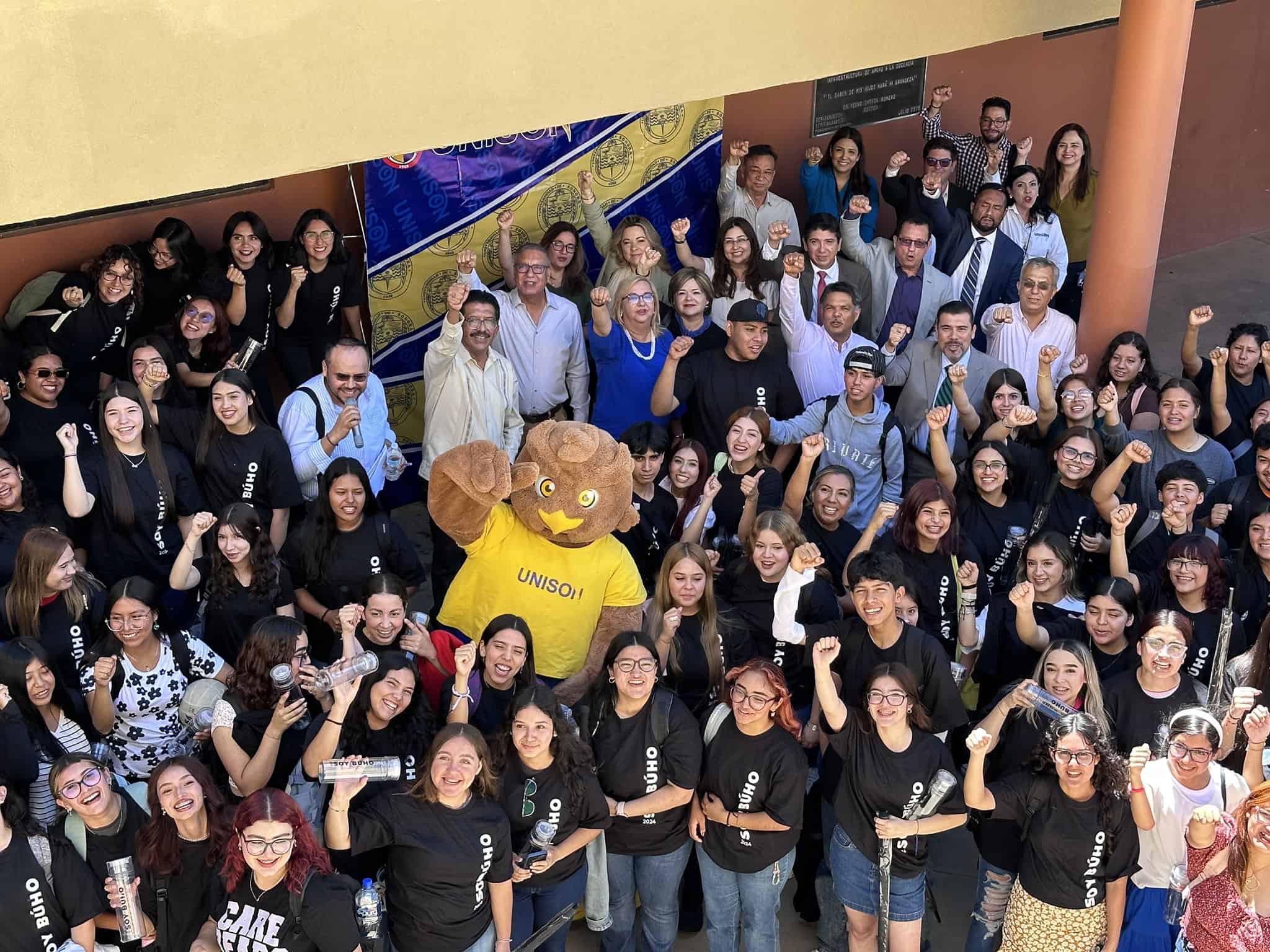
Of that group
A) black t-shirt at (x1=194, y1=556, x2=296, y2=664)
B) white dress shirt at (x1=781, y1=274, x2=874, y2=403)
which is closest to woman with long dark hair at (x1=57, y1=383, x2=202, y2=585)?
black t-shirt at (x1=194, y1=556, x2=296, y2=664)

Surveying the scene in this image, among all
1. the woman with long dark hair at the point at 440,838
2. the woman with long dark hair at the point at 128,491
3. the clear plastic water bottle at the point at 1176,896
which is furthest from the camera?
the woman with long dark hair at the point at 128,491

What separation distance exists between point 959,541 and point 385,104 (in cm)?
295

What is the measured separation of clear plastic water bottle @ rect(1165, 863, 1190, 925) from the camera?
5176 millimetres

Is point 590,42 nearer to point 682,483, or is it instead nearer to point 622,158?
point 682,483

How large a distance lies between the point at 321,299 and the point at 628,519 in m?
2.47

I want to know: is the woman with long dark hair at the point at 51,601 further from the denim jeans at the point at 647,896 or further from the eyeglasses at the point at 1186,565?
the eyeglasses at the point at 1186,565

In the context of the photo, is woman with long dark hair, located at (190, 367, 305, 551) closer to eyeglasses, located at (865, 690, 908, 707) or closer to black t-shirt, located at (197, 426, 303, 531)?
black t-shirt, located at (197, 426, 303, 531)

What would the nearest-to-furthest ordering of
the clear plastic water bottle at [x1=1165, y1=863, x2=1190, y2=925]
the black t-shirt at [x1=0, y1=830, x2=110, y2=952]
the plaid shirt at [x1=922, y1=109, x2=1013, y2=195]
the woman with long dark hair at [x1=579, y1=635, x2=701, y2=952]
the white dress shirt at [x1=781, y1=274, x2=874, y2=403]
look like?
1. the black t-shirt at [x1=0, y1=830, x2=110, y2=952]
2. the clear plastic water bottle at [x1=1165, y1=863, x2=1190, y2=925]
3. the woman with long dark hair at [x1=579, y1=635, x2=701, y2=952]
4. the white dress shirt at [x1=781, y1=274, x2=874, y2=403]
5. the plaid shirt at [x1=922, y1=109, x2=1013, y2=195]

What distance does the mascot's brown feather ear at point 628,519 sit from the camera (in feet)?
19.9

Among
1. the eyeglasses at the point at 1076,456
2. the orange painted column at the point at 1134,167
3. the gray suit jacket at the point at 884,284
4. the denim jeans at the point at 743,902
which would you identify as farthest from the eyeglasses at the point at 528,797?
the orange painted column at the point at 1134,167

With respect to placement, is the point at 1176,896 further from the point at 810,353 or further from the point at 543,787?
the point at 810,353

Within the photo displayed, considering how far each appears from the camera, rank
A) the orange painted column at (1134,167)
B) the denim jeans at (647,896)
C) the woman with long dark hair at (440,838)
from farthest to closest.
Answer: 1. the orange painted column at (1134,167)
2. the denim jeans at (647,896)
3. the woman with long dark hair at (440,838)

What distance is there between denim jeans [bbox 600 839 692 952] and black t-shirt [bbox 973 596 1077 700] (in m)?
1.45

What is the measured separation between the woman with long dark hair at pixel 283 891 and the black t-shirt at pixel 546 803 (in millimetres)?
687
